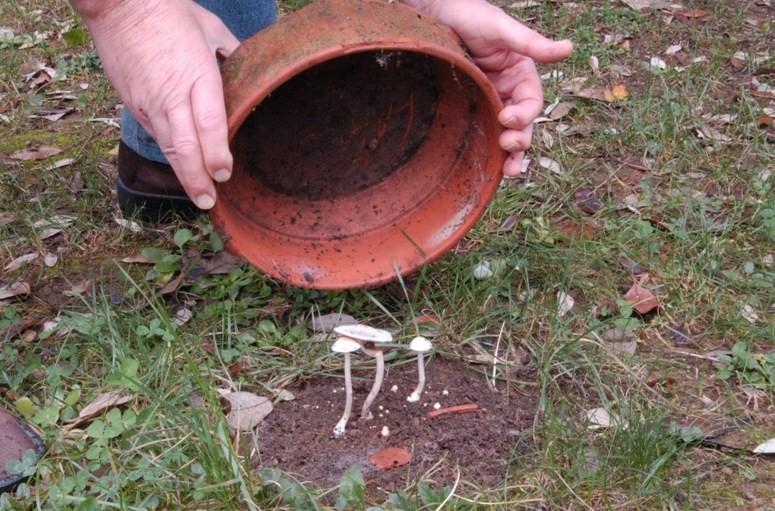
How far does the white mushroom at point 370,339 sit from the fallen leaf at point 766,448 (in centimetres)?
85

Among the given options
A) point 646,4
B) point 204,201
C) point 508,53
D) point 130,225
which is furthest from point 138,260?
point 646,4

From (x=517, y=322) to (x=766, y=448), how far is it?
2.13 feet

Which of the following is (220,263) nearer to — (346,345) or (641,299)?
(346,345)

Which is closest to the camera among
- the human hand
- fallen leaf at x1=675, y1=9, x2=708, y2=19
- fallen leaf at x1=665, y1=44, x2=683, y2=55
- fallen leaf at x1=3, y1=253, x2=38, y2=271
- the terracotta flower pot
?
the human hand

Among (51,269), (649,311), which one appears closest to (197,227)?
(51,269)

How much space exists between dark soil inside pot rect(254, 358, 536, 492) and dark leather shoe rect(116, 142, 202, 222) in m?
0.95

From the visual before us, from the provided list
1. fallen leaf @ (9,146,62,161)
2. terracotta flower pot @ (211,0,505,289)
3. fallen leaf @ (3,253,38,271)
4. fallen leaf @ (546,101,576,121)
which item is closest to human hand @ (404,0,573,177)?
terracotta flower pot @ (211,0,505,289)

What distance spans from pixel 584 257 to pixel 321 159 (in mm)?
814

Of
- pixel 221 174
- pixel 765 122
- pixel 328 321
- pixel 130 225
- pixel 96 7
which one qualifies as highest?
pixel 96 7

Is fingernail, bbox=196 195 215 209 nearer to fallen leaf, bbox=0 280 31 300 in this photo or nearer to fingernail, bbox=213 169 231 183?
fingernail, bbox=213 169 231 183

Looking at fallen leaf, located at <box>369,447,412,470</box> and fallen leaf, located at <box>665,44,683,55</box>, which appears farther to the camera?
fallen leaf, located at <box>665,44,683,55</box>

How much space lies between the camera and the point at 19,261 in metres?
2.52

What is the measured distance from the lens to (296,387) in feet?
6.69

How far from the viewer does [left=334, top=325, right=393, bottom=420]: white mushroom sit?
1740 millimetres
